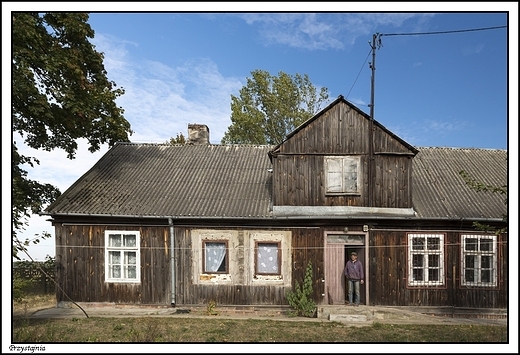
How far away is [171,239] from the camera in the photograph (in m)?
12.1

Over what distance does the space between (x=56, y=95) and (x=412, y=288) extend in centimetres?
1355

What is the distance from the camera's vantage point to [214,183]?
13836mm

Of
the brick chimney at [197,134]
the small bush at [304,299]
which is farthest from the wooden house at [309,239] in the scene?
Answer: the brick chimney at [197,134]

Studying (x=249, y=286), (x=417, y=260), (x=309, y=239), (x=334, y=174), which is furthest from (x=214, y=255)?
(x=417, y=260)

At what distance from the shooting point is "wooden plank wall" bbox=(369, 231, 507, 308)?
11.9 meters

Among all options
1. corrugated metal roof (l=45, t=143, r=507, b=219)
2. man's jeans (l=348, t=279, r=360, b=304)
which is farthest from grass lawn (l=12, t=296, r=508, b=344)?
corrugated metal roof (l=45, t=143, r=507, b=219)

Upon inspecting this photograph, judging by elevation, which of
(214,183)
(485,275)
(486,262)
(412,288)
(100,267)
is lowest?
(412,288)

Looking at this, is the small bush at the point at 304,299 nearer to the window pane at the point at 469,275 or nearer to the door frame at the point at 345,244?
the door frame at the point at 345,244

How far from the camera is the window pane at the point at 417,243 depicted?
39.4ft

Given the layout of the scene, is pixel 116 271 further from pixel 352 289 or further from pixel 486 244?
pixel 486 244

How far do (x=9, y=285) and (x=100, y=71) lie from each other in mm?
8762

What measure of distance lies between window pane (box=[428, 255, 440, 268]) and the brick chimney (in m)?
11.6

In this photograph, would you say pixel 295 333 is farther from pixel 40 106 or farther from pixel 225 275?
pixel 40 106

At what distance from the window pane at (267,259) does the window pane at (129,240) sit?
14.4 feet
